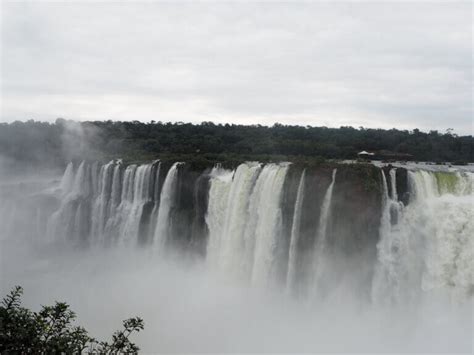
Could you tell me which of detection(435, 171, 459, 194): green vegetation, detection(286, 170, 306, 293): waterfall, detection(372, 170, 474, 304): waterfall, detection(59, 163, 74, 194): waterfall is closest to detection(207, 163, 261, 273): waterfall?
detection(286, 170, 306, 293): waterfall

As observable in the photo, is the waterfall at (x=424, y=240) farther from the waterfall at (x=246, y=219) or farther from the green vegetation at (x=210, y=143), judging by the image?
the green vegetation at (x=210, y=143)

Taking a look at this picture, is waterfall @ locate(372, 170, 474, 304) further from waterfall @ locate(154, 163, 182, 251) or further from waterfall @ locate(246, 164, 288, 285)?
waterfall @ locate(154, 163, 182, 251)

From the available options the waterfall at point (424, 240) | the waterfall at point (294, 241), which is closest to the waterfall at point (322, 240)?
the waterfall at point (294, 241)

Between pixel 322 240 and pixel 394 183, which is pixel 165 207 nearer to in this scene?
pixel 322 240

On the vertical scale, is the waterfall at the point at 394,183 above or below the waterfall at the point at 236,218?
above

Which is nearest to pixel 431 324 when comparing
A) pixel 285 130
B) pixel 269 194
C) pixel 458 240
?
pixel 458 240
